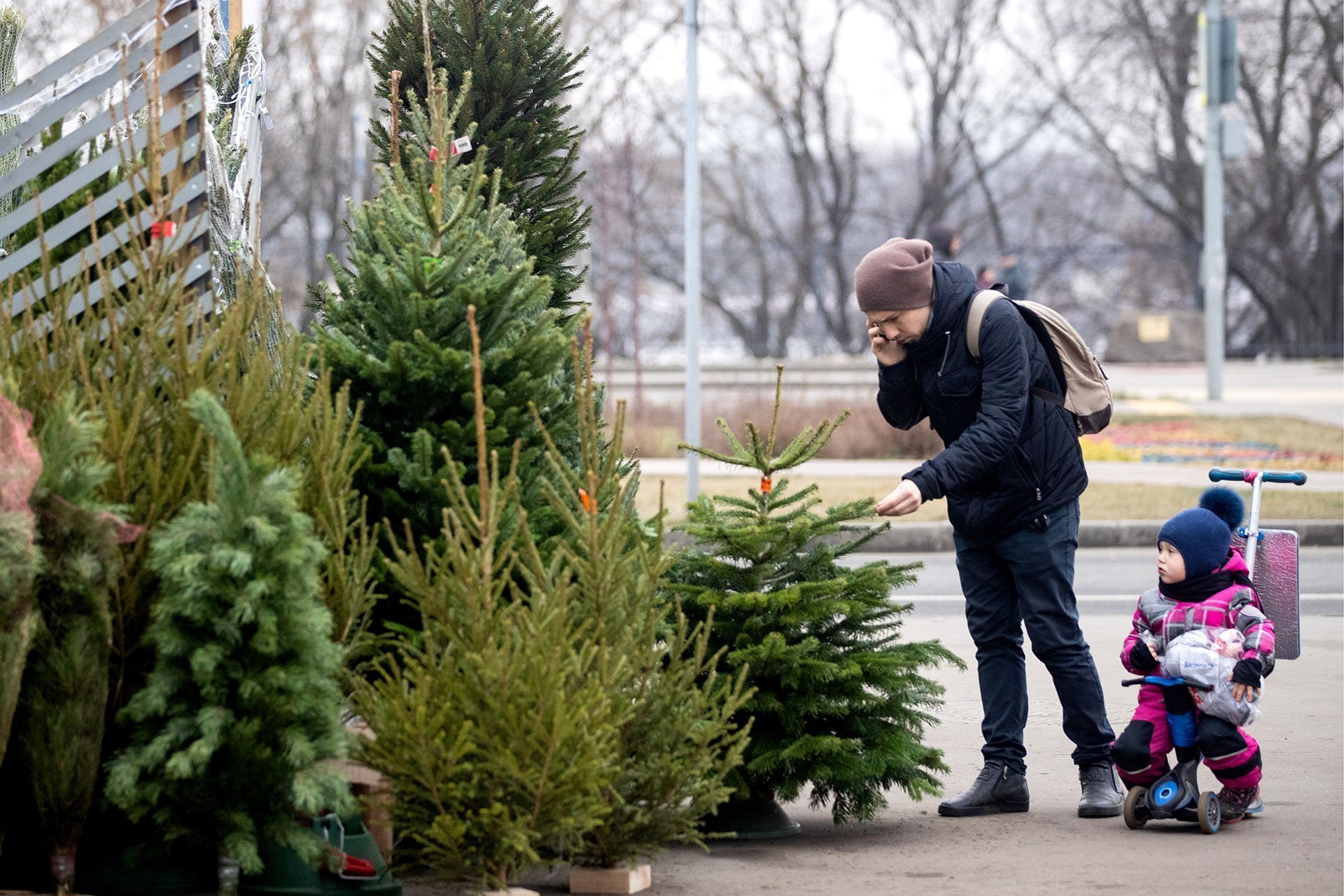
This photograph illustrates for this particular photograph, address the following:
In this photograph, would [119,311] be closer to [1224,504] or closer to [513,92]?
[513,92]

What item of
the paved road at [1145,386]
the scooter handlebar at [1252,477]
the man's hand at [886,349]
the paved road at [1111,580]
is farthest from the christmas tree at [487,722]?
the paved road at [1145,386]

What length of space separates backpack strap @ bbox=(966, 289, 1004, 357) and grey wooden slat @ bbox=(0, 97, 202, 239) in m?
2.39

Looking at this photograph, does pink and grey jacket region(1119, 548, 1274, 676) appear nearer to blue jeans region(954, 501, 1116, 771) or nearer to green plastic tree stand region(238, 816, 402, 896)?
blue jeans region(954, 501, 1116, 771)

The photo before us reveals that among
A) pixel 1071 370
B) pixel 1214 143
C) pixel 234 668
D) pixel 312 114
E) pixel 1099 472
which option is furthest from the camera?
pixel 312 114

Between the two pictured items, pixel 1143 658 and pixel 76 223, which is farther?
pixel 1143 658

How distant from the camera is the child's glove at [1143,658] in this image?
5.28m

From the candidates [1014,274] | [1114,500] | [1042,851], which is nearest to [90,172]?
[1042,851]

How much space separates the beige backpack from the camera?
5.48 meters

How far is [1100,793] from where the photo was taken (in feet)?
17.7

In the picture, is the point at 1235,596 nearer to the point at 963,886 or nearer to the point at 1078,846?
the point at 1078,846

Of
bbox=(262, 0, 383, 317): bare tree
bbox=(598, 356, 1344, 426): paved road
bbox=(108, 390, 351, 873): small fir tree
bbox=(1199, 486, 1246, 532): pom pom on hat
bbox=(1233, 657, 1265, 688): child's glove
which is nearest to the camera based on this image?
bbox=(108, 390, 351, 873): small fir tree

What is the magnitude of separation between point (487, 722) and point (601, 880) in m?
0.71

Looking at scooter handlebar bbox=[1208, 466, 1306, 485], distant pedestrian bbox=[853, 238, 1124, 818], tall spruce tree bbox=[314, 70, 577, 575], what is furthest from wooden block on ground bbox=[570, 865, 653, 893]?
scooter handlebar bbox=[1208, 466, 1306, 485]

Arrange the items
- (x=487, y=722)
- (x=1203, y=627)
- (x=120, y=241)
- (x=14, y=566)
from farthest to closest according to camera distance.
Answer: (x=1203, y=627), (x=120, y=241), (x=487, y=722), (x=14, y=566)
